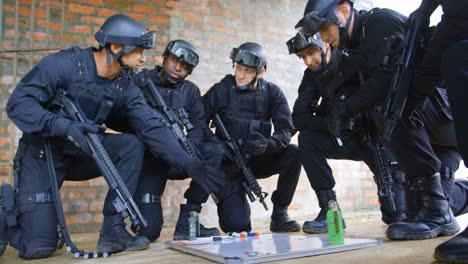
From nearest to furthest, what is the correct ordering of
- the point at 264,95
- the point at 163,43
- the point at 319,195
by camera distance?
the point at 319,195 < the point at 264,95 < the point at 163,43

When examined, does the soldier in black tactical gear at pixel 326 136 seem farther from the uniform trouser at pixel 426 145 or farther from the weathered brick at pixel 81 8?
the weathered brick at pixel 81 8

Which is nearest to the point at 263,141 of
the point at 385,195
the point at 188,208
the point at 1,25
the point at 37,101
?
the point at 188,208

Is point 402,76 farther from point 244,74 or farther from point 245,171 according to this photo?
point 244,74

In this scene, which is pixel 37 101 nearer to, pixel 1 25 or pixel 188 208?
pixel 188 208

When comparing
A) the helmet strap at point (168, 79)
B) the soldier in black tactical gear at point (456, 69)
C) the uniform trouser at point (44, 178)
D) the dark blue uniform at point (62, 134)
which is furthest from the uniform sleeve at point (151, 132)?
the soldier in black tactical gear at point (456, 69)

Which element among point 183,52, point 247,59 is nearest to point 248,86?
point 247,59

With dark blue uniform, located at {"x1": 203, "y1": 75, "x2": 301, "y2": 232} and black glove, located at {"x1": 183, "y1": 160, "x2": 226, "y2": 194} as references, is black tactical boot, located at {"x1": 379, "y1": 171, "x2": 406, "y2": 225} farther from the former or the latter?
black glove, located at {"x1": 183, "y1": 160, "x2": 226, "y2": 194}

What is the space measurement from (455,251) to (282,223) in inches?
82.7

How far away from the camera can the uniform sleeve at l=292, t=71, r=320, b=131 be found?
349 cm

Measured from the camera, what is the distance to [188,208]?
128 inches

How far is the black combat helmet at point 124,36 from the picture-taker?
2.71 meters

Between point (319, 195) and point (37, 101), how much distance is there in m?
1.97

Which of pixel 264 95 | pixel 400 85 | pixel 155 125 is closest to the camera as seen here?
pixel 400 85

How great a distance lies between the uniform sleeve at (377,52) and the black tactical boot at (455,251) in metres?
0.98
